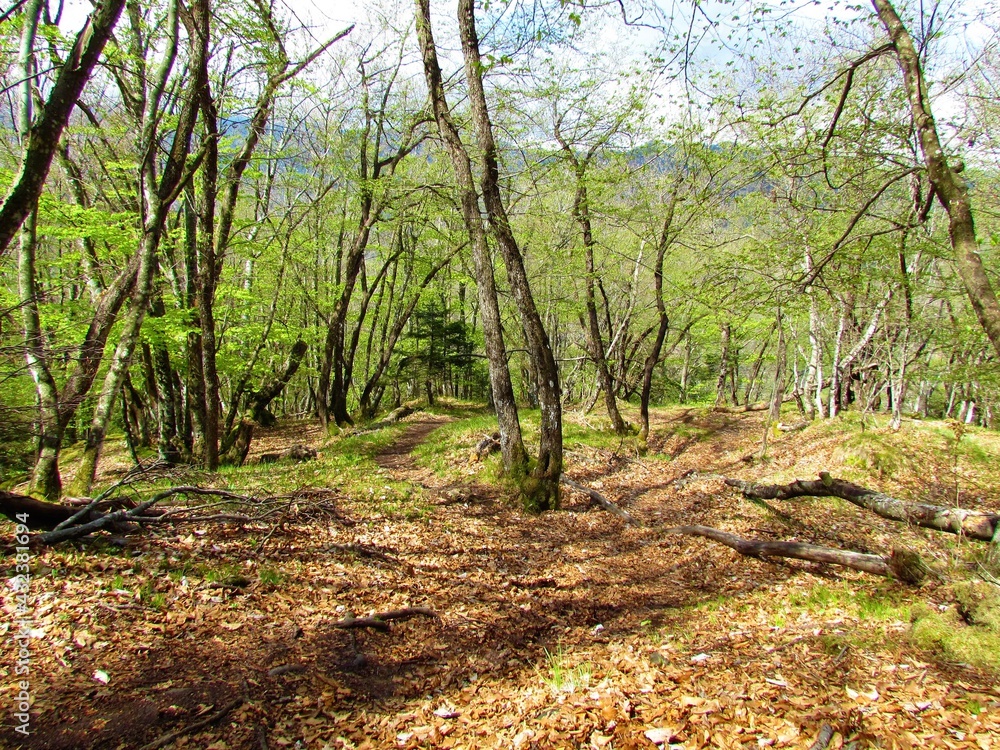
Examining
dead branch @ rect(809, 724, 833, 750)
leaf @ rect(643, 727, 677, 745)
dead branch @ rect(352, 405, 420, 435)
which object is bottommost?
dead branch @ rect(352, 405, 420, 435)

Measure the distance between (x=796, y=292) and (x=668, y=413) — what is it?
15005 millimetres

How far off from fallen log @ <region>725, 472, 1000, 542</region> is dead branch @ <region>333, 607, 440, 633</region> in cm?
541

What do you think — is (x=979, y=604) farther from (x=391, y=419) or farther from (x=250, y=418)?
(x=391, y=419)

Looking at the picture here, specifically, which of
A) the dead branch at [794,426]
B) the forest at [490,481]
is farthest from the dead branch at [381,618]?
the dead branch at [794,426]

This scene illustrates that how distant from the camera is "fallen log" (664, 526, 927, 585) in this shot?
15.8 feet

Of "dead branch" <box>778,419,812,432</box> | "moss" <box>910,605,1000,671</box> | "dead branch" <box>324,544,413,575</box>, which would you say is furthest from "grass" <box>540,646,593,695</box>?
"dead branch" <box>778,419,812,432</box>

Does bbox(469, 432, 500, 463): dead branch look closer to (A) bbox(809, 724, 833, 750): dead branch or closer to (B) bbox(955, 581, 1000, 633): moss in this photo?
(B) bbox(955, 581, 1000, 633): moss

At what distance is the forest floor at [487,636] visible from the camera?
2.87 metres

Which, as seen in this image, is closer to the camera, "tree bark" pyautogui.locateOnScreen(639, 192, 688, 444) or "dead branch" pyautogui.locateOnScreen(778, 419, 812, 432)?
"tree bark" pyautogui.locateOnScreen(639, 192, 688, 444)

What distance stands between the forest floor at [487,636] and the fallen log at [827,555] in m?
0.15

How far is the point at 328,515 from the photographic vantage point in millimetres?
6457

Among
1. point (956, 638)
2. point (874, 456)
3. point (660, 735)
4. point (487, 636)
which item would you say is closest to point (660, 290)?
point (874, 456)

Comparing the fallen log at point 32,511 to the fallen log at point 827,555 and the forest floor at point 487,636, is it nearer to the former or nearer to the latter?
the forest floor at point 487,636

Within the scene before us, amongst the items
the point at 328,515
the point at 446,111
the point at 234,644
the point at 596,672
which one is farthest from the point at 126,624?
the point at 446,111
